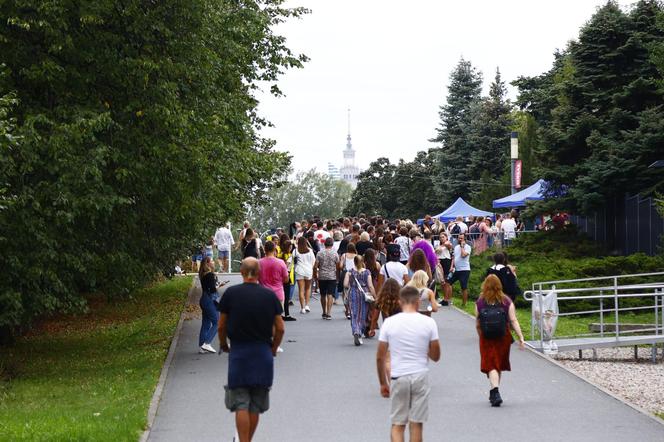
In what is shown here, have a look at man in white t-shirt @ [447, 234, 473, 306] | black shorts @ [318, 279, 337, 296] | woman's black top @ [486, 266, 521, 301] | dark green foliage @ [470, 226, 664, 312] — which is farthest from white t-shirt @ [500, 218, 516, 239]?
woman's black top @ [486, 266, 521, 301]

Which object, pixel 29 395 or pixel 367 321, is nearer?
pixel 29 395

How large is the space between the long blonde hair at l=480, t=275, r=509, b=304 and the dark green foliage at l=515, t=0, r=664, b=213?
18.8 meters

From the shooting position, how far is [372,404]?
1282cm

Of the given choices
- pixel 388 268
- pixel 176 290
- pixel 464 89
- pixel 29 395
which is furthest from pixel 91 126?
pixel 464 89

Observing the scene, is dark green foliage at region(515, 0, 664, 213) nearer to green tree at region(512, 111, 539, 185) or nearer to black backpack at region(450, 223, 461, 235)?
black backpack at region(450, 223, 461, 235)

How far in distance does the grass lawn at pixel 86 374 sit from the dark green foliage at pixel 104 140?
44.0 inches

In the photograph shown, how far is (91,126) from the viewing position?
16.2m

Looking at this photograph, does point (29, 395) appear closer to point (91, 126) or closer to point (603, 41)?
point (91, 126)

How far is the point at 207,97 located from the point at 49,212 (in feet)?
13.3

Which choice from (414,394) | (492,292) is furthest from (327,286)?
(414,394)

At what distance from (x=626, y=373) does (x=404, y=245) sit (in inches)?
297

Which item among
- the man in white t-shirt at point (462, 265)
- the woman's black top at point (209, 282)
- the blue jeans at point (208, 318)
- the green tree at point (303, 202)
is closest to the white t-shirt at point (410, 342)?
the woman's black top at point (209, 282)

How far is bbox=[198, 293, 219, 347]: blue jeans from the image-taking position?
58.4 feet

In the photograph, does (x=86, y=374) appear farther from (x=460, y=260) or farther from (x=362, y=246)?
(x=460, y=260)
